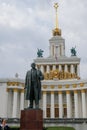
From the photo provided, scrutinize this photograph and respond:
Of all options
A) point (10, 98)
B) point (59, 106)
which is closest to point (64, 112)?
point (59, 106)

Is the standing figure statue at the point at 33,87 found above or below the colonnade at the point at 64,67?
below

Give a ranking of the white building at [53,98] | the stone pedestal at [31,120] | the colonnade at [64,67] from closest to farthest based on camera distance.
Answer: the stone pedestal at [31,120] < the white building at [53,98] < the colonnade at [64,67]

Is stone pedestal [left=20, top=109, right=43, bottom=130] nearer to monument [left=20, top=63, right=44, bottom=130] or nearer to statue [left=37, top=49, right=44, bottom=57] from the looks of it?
monument [left=20, top=63, right=44, bottom=130]

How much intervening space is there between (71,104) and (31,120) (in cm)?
4145

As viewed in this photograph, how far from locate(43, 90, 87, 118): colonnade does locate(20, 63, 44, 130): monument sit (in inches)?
1476

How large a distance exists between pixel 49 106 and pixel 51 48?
21418mm

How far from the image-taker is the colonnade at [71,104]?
169 ft

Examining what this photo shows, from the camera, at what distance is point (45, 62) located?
67.9 metres

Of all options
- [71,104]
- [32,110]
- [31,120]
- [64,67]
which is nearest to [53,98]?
[71,104]

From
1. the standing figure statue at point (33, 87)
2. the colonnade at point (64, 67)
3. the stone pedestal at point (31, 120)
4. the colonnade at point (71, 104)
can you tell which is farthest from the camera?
the colonnade at point (64, 67)

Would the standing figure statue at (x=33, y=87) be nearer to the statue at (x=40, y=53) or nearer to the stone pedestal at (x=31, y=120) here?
the stone pedestal at (x=31, y=120)

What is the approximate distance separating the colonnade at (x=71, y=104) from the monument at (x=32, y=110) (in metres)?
37.5

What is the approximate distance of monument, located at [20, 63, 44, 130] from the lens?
13352mm

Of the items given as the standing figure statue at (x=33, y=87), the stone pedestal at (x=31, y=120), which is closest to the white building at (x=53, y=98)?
the standing figure statue at (x=33, y=87)
